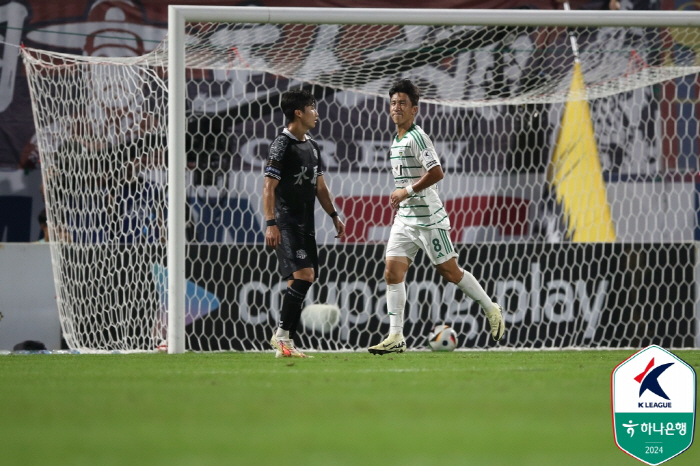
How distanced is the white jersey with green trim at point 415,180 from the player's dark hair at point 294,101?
0.60 meters

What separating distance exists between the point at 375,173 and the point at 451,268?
3755 mm

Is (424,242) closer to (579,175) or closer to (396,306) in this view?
(396,306)

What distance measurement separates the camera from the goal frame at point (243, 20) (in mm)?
6066

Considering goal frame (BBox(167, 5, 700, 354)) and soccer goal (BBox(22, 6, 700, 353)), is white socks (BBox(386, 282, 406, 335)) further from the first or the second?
goal frame (BBox(167, 5, 700, 354))

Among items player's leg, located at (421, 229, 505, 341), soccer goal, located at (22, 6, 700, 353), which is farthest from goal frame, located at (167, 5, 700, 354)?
player's leg, located at (421, 229, 505, 341)

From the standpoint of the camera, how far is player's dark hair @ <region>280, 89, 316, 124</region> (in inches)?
217

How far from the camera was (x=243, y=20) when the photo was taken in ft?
20.4

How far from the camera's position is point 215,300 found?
22.4ft

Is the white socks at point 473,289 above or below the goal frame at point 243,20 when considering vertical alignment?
below

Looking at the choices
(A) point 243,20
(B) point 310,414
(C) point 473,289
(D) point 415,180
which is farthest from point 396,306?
(B) point 310,414

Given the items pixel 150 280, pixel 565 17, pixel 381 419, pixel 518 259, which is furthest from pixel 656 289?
pixel 381 419

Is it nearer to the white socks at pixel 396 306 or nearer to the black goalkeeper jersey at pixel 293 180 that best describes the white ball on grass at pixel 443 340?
the white socks at pixel 396 306

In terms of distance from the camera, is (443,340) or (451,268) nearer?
(451,268)

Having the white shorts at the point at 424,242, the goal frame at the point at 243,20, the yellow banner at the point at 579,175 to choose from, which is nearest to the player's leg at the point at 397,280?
the white shorts at the point at 424,242
